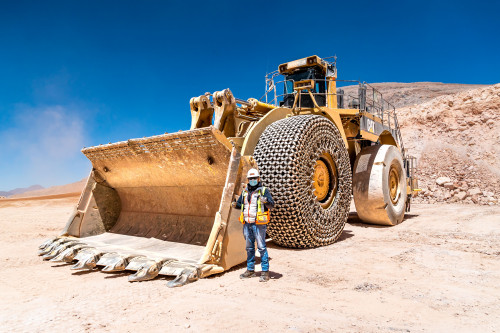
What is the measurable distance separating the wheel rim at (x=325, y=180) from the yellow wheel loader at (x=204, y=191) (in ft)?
0.05

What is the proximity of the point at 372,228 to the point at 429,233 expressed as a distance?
1113 mm

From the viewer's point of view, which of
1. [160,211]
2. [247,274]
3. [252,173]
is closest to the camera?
[247,274]

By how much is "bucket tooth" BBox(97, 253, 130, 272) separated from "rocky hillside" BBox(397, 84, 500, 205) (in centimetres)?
1143

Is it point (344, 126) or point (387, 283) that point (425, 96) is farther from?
point (387, 283)

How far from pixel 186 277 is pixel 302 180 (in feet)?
6.97

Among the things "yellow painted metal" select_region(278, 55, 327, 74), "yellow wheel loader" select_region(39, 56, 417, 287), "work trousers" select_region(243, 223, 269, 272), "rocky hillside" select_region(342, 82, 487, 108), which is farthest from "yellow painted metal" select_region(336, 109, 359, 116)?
"rocky hillside" select_region(342, 82, 487, 108)

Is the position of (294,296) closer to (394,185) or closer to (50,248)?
(50,248)

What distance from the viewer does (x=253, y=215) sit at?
3967 mm

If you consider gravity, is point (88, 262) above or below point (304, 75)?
below

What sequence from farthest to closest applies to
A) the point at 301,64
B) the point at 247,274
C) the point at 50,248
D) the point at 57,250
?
the point at 301,64
the point at 50,248
the point at 57,250
the point at 247,274

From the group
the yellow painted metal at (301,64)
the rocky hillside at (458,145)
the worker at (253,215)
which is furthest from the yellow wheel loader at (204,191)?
the rocky hillside at (458,145)

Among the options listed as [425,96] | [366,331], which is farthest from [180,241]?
[425,96]

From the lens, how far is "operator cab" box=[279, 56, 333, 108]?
7320 millimetres

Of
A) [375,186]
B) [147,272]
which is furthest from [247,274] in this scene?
[375,186]
